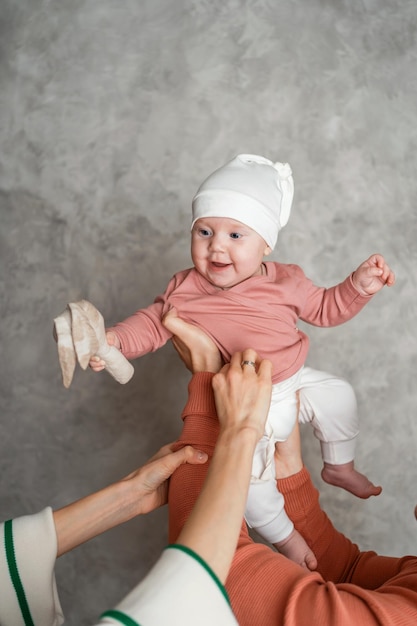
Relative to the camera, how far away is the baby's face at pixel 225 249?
142 centimetres

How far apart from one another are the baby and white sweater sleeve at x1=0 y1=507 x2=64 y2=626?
1.35 feet

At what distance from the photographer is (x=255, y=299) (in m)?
1.46

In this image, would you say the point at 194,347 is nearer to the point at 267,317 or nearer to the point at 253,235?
the point at 267,317

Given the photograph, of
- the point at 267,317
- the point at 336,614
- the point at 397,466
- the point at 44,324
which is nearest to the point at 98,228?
the point at 44,324

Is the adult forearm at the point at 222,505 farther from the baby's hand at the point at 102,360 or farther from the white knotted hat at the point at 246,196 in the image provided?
the white knotted hat at the point at 246,196

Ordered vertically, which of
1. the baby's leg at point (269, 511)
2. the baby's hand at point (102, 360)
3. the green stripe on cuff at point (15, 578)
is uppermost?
the baby's hand at point (102, 360)

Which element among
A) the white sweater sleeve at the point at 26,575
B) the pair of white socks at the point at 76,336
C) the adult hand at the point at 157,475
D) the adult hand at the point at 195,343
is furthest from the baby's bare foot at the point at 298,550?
the pair of white socks at the point at 76,336

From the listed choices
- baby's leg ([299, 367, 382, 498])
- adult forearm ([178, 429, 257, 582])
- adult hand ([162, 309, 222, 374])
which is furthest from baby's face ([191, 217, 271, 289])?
adult forearm ([178, 429, 257, 582])

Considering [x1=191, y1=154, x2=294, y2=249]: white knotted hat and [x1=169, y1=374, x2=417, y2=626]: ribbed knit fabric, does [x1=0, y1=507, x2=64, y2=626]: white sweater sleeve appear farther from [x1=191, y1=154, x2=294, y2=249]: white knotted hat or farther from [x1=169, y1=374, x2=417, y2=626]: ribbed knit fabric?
[x1=191, y1=154, x2=294, y2=249]: white knotted hat

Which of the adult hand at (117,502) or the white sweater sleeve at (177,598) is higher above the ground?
the white sweater sleeve at (177,598)

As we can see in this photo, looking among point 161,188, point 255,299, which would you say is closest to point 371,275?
point 255,299

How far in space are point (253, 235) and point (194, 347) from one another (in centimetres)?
28

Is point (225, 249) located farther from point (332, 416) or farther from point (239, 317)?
point (332, 416)

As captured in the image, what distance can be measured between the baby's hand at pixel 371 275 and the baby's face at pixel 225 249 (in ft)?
0.80
